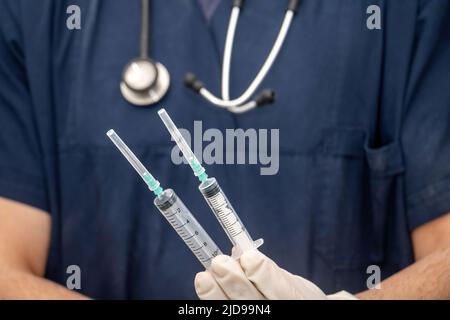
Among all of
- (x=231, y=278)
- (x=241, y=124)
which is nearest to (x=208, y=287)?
(x=231, y=278)

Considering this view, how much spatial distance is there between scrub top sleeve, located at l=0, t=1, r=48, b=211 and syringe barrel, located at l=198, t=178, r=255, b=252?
32 cm

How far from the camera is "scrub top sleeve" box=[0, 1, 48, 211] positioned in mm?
982

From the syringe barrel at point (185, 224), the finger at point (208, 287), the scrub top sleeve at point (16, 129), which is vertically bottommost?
the finger at point (208, 287)

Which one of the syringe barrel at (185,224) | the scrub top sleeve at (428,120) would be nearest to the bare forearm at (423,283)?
the scrub top sleeve at (428,120)

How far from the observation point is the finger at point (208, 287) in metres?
0.76

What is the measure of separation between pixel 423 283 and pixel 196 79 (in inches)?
15.9

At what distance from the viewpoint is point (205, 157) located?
0.96 metres

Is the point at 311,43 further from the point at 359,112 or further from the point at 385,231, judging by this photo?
the point at 385,231

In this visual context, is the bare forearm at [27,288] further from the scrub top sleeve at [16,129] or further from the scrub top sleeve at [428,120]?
the scrub top sleeve at [428,120]

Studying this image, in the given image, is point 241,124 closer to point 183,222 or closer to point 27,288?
point 183,222

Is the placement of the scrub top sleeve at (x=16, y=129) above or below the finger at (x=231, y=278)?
above

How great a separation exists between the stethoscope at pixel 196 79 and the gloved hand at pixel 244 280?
0.24 meters

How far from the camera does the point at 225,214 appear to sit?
80 cm
